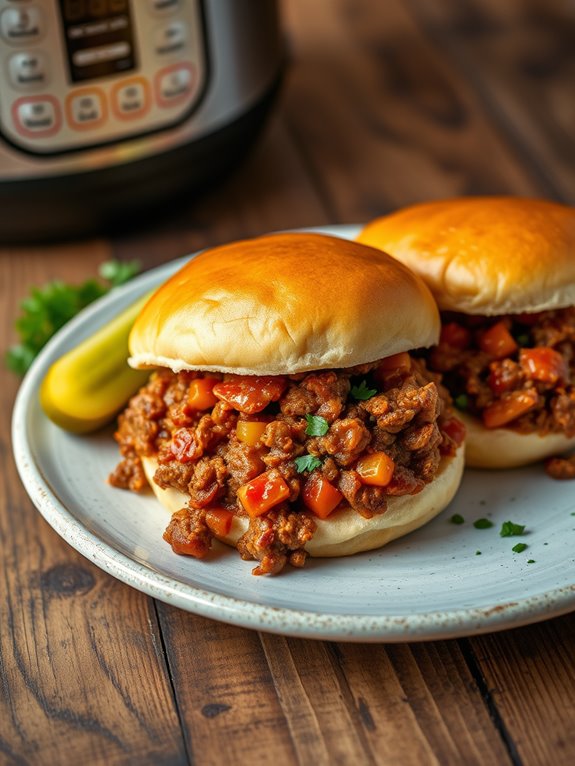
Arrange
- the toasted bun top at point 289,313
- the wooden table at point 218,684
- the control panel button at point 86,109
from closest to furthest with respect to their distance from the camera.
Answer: the wooden table at point 218,684 < the toasted bun top at point 289,313 < the control panel button at point 86,109

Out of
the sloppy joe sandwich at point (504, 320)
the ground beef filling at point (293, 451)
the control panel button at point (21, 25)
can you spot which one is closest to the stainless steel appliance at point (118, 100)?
the control panel button at point (21, 25)

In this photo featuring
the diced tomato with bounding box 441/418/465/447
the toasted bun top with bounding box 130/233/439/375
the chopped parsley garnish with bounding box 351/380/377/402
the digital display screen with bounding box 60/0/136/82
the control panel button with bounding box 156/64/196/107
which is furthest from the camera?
the control panel button with bounding box 156/64/196/107

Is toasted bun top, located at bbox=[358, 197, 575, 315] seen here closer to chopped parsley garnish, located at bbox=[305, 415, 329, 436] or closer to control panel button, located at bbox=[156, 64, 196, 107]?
chopped parsley garnish, located at bbox=[305, 415, 329, 436]

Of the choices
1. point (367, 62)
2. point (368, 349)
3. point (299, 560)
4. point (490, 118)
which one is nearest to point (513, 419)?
point (368, 349)

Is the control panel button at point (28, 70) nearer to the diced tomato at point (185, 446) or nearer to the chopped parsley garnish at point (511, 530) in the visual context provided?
the diced tomato at point (185, 446)

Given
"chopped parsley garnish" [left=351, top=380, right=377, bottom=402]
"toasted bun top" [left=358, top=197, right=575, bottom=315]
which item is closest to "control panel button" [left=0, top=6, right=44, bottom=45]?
"toasted bun top" [left=358, top=197, right=575, bottom=315]
